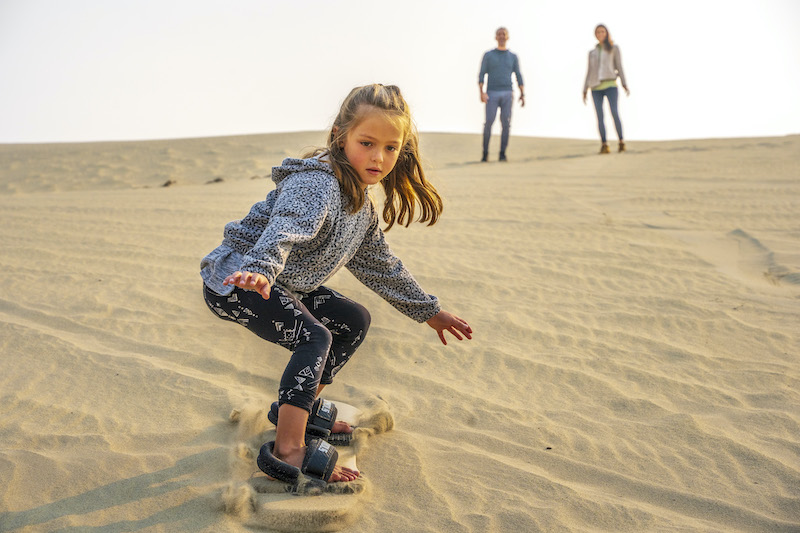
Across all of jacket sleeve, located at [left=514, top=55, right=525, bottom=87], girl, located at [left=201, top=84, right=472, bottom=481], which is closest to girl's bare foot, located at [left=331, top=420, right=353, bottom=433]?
girl, located at [left=201, top=84, right=472, bottom=481]

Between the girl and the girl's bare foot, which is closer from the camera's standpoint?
the girl

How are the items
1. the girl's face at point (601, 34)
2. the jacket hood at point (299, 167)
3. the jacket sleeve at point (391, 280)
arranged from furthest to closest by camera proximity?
the girl's face at point (601, 34) → the jacket sleeve at point (391, 280) → the jacket hood at point (299, 167)

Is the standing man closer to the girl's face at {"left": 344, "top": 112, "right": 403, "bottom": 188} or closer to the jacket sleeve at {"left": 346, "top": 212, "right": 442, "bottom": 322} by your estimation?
the jacket sleeve at {"left": 346, "top": 212, "right": 442, "bottom": 322}

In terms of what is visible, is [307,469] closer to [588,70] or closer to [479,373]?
[479,373]

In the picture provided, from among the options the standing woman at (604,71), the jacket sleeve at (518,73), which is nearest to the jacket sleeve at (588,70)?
the standing woman at (604,71)

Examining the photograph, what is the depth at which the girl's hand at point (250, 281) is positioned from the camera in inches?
82.8

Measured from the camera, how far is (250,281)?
2.13 metres

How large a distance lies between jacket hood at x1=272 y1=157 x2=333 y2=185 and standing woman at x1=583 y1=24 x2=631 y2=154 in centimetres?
856

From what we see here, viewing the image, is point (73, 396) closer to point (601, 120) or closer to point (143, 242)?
point (143, 242)

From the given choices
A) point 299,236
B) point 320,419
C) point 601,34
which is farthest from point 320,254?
point 601,34

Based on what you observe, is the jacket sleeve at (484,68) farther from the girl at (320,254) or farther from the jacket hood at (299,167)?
the jacket hood at (299,167)

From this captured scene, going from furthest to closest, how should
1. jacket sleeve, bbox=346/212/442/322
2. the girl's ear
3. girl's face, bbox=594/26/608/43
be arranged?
girl's face, bbox=594/26/608/43, jacket sleeve, bbox=346/212/442/322, the girl's ear

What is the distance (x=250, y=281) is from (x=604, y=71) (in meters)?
9.17

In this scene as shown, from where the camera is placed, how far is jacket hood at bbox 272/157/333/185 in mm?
2574
